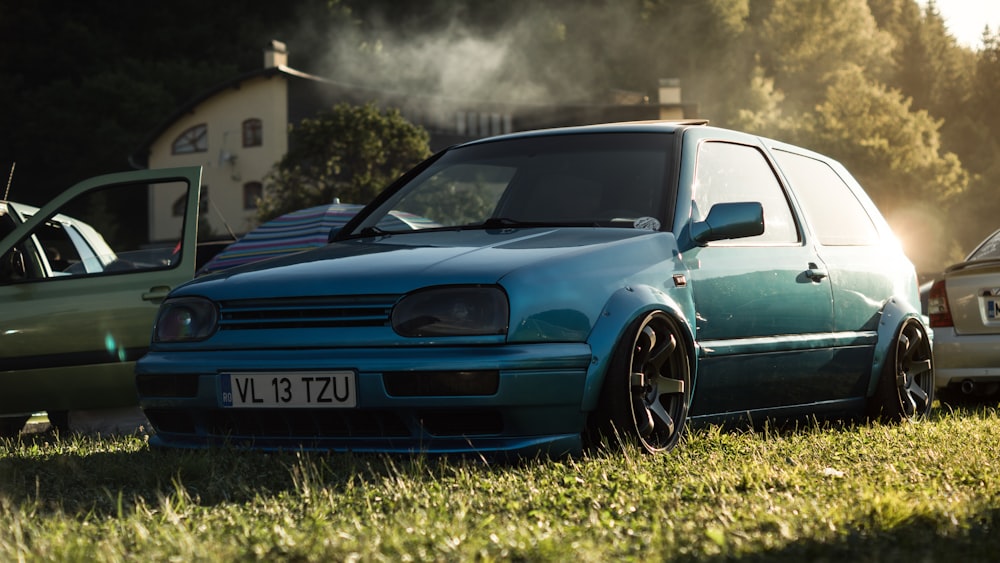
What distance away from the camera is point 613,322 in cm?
482

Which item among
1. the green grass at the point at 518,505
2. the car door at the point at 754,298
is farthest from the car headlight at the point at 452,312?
the car door at the point at 754,298

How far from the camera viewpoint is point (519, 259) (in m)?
4.84

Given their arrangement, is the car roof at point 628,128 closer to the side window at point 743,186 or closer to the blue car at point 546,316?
the blue car at point 546,316

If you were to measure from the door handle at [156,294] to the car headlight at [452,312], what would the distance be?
2.84 meters

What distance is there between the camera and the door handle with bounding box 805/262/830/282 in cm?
632

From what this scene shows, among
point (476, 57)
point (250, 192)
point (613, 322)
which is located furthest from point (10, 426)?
point (476, 57)

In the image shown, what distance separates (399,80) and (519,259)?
59984mm

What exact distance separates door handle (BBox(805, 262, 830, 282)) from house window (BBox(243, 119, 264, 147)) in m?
47.3

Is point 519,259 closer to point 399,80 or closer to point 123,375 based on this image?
point 123,375

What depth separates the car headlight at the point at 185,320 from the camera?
5164 mm

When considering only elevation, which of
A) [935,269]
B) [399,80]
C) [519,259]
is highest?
[399,80]

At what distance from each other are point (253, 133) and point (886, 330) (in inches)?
1862

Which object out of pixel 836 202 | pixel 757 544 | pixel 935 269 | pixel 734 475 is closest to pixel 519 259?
pixel 734 475

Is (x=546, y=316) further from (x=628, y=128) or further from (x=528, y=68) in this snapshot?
(x=528, y=68)
